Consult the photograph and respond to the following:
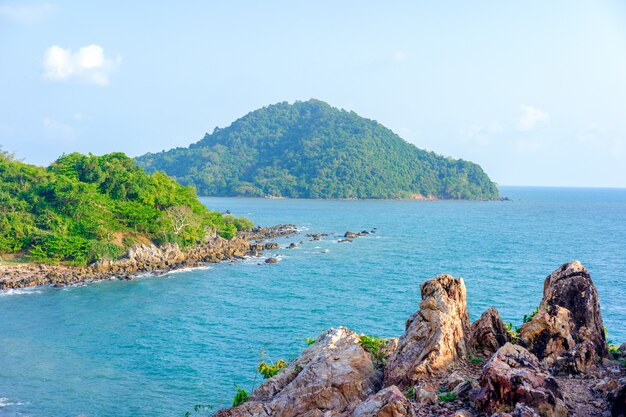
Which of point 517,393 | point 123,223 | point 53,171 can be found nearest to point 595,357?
point 517,393

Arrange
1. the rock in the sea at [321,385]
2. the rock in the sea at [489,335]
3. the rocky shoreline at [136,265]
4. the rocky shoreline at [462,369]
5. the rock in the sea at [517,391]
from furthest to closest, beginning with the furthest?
the rocky shoreline at [136,265] < the rock in the sea at [489,335] < the rock in the sea at [321,385] < the rocky shoreline at [462,369] < the rock in the sea at [517,391]

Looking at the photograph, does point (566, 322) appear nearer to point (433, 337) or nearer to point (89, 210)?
point (433, 337)

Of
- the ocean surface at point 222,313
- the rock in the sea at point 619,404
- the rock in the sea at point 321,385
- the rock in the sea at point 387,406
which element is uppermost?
the rock in the sea at point 619,404

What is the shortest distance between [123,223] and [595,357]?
59296 mm

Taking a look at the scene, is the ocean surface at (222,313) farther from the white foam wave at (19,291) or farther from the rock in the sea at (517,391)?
the rock in the sea at (517,391)

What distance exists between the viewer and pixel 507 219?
128750 mm

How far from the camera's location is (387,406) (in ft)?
37.1

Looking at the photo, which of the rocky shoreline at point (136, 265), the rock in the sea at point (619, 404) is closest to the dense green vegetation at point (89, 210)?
the rocky shoreline at point (136, 265)

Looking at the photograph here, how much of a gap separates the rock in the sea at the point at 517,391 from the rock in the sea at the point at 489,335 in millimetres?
3834

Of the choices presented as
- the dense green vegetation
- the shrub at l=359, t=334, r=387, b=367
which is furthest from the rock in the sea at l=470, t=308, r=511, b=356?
the dense green vegetation

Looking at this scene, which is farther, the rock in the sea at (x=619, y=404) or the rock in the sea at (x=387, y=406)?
the rock in the sea at (x=387, y=406)

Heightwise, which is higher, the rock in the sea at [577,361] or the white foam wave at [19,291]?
the rock in the sea at [577,361]

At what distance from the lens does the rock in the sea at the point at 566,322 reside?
50.1 ft

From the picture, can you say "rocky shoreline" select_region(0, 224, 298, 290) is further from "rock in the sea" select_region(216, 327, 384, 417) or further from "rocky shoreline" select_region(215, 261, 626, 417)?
"rocky shoreline" select_region(215, 261, 626, 417)
